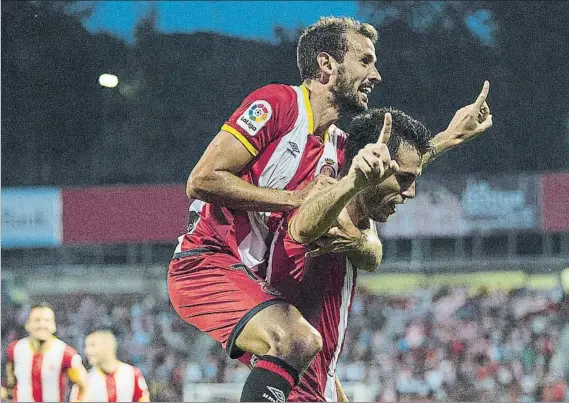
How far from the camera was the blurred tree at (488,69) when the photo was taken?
1247cm

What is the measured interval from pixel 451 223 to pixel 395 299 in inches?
47.4

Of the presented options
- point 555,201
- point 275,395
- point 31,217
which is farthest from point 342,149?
point 31,217

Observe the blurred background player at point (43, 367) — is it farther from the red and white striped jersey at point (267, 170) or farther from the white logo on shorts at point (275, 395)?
the white logo on shorts at point (275, 395)

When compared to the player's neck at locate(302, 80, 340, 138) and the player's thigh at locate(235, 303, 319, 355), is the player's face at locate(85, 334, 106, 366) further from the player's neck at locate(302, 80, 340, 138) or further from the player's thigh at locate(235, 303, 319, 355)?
the player's thigh at locate(235, 303, 319, 355)

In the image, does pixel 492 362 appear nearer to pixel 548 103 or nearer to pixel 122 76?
pixel 548 103

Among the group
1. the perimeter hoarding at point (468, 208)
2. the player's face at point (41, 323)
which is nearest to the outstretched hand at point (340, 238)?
the player's face at point (41, 323)

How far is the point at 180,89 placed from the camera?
13211 millimetres

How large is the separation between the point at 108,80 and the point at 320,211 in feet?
36.8

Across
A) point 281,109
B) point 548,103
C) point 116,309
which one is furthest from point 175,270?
point 548,103

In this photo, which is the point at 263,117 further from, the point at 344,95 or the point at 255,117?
the point at 344,95

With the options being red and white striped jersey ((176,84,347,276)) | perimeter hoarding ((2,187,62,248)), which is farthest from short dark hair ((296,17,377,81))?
perimeter hoarding ((2,187,62,248))

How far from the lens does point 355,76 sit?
3125 millimetres

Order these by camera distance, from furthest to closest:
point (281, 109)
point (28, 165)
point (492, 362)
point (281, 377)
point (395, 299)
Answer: point (28, 165)
point (395, 299)
point (492, 362)
point (281, 109)
point (281, 377)

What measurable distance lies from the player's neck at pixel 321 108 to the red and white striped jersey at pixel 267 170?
3 cm
